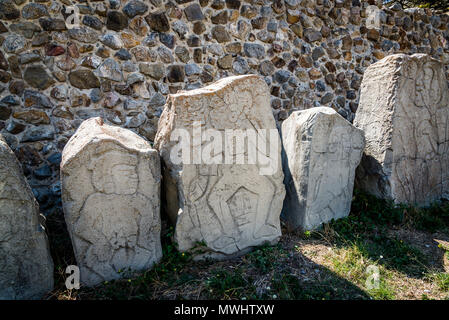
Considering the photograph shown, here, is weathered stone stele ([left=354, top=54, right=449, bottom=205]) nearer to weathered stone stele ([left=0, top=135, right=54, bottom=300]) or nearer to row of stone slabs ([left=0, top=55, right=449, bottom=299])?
row of stone slabs ([left=0, top=55, right=449, bottom=299])

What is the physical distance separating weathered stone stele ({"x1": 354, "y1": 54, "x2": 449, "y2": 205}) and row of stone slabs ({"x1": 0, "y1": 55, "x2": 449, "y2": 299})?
0.01m

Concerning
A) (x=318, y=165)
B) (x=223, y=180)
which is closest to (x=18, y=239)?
(x=223, y=180)

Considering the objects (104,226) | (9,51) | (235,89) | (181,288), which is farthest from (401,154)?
(9,51)

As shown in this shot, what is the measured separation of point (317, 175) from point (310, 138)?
36cm

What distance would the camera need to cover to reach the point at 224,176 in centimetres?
244

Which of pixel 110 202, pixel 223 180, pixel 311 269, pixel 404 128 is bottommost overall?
pixel 311 269

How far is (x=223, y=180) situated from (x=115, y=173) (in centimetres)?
82

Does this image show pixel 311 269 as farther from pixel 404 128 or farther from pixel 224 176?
pixel 404 128

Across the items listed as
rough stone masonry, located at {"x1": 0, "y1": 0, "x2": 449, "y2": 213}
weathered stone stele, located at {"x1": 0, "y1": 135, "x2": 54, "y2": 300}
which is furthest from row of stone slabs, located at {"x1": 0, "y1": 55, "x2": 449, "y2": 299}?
rough stone masonry, located at {"x1": 0, "y1": 0, "x2": 449, "y2": 213}

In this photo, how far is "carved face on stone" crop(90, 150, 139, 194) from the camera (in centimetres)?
208

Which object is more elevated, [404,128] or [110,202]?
[404,128]

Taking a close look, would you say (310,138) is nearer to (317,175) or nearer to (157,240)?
(317,175)

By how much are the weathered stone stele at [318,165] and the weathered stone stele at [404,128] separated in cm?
33

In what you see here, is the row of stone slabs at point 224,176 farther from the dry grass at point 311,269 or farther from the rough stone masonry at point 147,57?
the rough stone masonry at point 147,57
